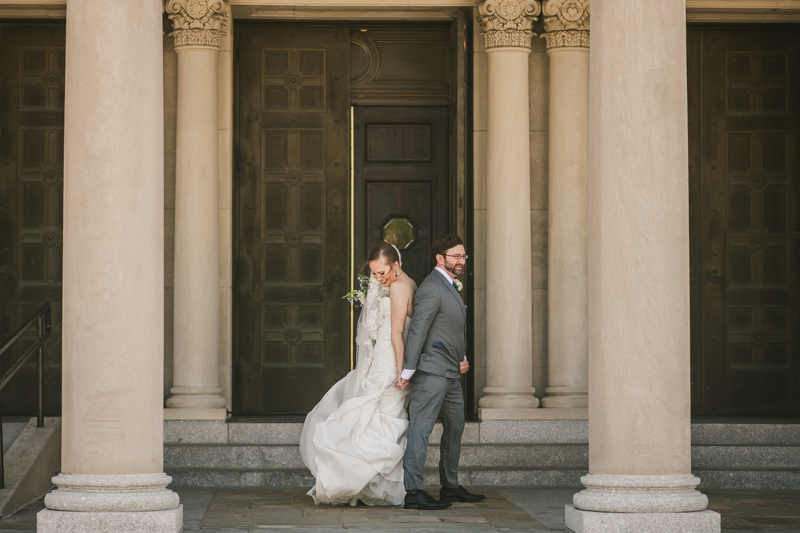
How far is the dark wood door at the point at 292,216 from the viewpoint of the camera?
11875 mm

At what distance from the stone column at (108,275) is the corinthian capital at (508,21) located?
4584mm

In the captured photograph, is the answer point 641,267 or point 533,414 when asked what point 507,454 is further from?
point 641,267

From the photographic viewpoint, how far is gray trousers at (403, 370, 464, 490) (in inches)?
344

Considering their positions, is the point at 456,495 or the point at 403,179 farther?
the point at 403,179

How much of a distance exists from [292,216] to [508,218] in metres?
A: 2.48

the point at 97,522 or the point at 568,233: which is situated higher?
the point at 568,233

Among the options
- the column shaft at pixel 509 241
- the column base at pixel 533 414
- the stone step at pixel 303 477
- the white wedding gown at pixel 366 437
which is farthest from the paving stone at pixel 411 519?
the column shaft at pixel 509 241

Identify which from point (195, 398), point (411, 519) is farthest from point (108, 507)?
point (195, 398)

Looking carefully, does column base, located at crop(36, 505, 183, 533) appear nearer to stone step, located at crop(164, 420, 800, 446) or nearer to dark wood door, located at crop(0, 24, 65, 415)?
stone step, located at crop(164, 420, 800, 446)

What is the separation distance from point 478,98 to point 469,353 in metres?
2.68

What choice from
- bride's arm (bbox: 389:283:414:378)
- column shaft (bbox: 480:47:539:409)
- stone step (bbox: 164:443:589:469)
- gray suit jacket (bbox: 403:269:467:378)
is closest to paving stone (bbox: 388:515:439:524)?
gray suit jacket (bbox: 403:269:467:378)

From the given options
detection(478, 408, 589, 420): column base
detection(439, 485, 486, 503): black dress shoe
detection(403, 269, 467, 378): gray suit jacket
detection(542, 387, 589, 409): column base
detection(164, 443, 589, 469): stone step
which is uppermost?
detection(403, 269, 467, 378): gray suit jacket

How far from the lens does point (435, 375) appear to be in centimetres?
883

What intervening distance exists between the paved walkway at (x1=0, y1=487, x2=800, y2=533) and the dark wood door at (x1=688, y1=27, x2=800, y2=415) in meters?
2.40
